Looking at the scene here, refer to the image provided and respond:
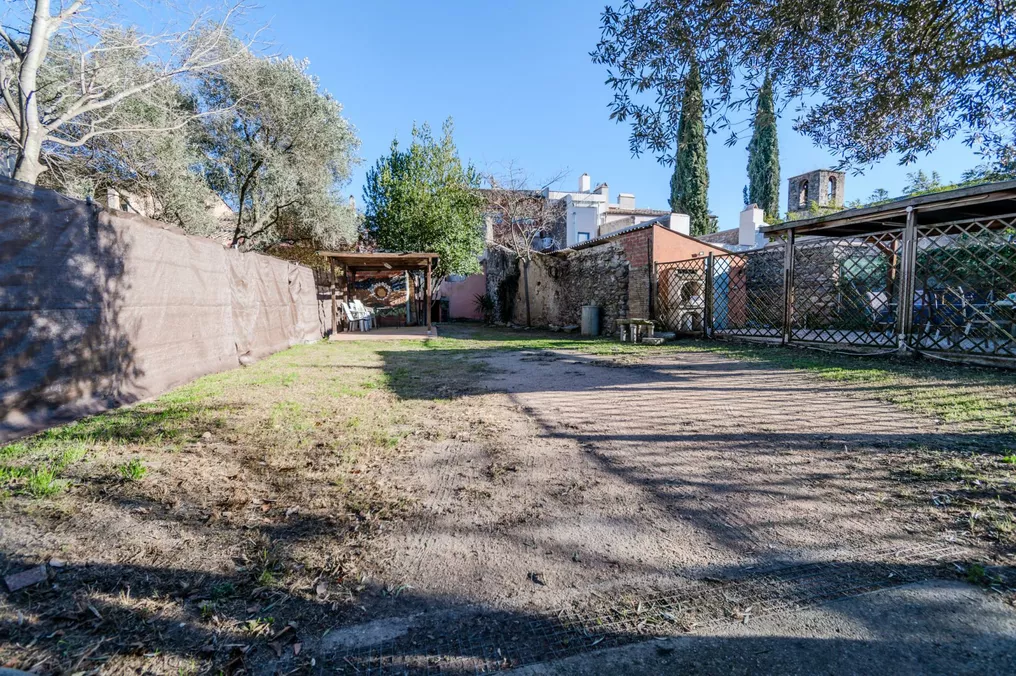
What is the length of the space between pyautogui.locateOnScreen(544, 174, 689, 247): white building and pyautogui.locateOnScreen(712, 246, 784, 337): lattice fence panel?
12.0 meters

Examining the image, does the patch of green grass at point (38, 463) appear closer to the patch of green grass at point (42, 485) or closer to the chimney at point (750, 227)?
the patch of green grass at point (42, 485)

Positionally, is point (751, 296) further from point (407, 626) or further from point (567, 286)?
point (407, 626)

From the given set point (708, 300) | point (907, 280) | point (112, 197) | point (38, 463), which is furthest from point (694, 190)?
point (38, 463)

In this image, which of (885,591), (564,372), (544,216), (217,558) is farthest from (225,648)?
(544,216)

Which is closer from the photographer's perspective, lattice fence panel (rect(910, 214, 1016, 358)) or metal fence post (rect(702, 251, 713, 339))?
lattice fence panel (rect(910, 214, 1016, 358))

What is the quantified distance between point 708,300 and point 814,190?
2557 centimetres

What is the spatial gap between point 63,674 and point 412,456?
186 centimetres

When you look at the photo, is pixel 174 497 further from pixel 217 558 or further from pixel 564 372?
pixel 564 372

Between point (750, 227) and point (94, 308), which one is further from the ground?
point (750, 227)

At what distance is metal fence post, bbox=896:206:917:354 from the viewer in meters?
6.50

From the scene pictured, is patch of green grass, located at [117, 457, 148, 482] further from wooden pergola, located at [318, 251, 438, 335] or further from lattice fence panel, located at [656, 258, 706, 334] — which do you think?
lattice fence panel, located at [656, 258, 706, 334]

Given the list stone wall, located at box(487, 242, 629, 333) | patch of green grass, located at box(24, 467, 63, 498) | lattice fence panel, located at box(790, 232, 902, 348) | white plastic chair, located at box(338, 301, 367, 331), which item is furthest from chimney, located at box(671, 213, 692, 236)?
patch of green grass, located at box(24, 467, 63, 498)

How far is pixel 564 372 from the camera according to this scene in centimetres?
632

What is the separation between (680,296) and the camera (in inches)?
437
